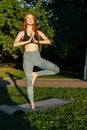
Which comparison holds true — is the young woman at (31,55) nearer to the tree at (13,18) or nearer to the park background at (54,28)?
the park background at (54,28)

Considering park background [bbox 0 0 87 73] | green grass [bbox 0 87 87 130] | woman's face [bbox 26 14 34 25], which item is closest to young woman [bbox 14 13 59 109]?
woman's face [bbox 26 14 34 25]

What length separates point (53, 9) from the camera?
99.3 ft

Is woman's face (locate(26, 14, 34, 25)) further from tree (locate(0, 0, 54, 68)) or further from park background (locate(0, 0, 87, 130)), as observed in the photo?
tree (locate(0, 0, 54, 68))

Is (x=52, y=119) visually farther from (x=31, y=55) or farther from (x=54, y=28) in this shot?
(x=54, y=28)

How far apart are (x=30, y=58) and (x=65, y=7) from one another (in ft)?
62.4

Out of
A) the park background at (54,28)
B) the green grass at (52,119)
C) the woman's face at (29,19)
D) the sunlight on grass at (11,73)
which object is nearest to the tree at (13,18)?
the park background at (54,28)

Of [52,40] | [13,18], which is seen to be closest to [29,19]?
[52,40]

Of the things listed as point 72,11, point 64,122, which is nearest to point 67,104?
point 64,122

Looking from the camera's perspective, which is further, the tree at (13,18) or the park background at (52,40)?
the tree at (13,18)

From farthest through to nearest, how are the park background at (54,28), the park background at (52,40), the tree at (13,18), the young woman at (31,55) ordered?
the tree at (13,18) < the park background at (54,28) < the park background at (52,40) < the young woman at (31,55)

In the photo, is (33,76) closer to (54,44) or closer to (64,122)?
(64,122)

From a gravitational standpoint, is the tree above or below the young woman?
below

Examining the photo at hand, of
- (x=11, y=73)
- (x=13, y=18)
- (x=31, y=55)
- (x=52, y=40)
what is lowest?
(x=11, y=73)

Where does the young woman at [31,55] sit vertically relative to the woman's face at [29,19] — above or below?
below
